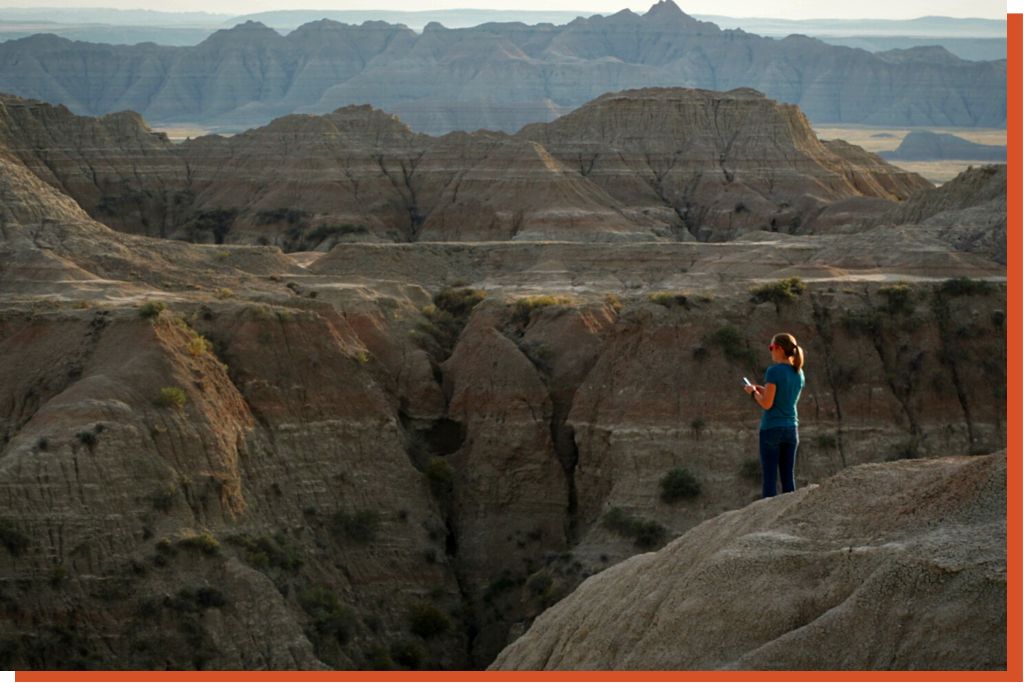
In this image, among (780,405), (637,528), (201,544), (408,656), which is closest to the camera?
(780,405)

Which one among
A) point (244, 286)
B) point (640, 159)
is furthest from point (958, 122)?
point (244, 286)

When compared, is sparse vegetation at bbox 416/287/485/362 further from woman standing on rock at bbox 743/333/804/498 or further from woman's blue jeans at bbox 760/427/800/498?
woman standing on rock at bbox 743/333/804/498

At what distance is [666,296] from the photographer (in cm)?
6059

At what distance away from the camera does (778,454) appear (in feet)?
86.7

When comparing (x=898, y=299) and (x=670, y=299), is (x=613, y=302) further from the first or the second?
(x=898, y=299)

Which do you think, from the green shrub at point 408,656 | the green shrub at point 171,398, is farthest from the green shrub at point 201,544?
the green shrub at point 408,656

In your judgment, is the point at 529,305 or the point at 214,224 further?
the point at 214,224

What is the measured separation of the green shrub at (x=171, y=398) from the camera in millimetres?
52281

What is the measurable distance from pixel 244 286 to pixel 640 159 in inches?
2321

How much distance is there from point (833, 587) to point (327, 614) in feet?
96.5

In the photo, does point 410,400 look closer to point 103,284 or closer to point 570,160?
point 103,284

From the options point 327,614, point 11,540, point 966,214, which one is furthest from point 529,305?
point 11,540

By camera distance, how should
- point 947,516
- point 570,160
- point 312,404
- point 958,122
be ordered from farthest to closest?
point 958,122
point 570,160
point 312,404
point 947,516

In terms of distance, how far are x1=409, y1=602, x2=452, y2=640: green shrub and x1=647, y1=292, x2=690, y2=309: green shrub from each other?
12.8 metres
